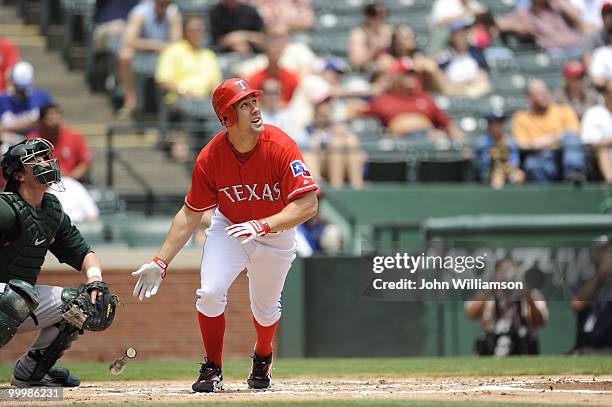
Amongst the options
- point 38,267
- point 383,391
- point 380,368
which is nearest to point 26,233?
point 38,267

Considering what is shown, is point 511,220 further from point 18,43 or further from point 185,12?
point 18,43

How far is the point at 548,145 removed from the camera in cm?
1291

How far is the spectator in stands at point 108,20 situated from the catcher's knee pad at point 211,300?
7.81m

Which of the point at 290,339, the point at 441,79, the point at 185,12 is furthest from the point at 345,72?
the point at 290,339

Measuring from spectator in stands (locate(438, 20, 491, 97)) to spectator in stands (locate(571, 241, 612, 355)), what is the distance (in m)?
4.02

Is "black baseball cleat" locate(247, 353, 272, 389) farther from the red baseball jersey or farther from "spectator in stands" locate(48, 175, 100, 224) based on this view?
"spectator in stands" locate(48, 175, 100, 224)

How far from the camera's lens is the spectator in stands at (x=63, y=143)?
38.1 ft

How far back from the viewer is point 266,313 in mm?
7410

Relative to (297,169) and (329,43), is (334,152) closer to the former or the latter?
(329,43)

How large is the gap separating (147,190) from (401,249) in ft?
9.67

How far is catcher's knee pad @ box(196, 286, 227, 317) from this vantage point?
7.02 metres

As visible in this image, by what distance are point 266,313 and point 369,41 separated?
7664 mm

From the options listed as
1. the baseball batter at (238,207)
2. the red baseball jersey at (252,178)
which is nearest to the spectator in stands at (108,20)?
the baseball batter at (238,207)

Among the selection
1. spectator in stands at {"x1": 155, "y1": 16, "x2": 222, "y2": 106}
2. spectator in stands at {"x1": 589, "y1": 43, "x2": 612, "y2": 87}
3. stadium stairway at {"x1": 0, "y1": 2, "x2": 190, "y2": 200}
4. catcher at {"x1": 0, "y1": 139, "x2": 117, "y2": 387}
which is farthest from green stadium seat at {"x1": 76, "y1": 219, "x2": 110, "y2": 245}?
spectator in stands at {"x1": 589, "y1": 43, "x2": 612, "y2": 87}
